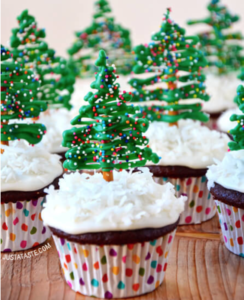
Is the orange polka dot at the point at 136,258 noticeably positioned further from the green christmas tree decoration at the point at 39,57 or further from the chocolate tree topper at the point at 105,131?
the green christmas tree decoration at the point at 39,57

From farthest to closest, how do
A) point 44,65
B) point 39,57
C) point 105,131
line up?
1. point 44,65
2. point 39,57
3. point 105,131

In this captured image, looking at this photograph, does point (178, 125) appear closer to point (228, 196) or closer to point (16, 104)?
point (228, 196)

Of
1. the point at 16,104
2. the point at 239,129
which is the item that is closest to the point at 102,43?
the point at 16,104

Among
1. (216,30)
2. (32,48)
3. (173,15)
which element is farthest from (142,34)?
(32,48)

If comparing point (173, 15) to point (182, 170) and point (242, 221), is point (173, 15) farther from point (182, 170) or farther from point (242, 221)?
point (242, 221)

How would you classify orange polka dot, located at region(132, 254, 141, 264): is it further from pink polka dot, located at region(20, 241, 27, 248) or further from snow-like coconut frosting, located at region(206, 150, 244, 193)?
pink polka dot, located at region(20, 241, 27, 248)
